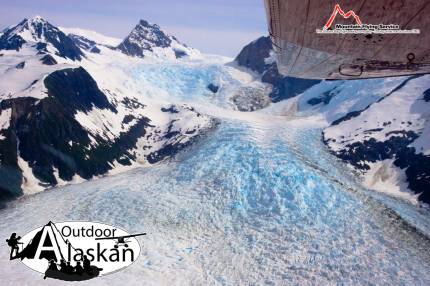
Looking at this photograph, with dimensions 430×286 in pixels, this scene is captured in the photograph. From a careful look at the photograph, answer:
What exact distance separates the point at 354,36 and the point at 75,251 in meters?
27.2

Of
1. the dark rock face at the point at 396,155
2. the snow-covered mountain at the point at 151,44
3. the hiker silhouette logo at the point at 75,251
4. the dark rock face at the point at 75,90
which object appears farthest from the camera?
the snow-covered mountain at the point at 151,44

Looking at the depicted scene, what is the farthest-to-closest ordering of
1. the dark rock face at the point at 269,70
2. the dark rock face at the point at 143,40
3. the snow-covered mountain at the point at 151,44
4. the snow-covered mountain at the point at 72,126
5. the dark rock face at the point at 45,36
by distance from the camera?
1. the snow-covered mountain at the point at 151,44
2. the dark rock face at the point at 143,40
3. the dark rock face at the point at 45,36
4. the dark rock face at the point at 269,70
5. the snow-covered mountain at the point at 72,126

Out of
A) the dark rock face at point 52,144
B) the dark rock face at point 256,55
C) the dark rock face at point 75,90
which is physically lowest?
the dark rock face at point 52,144

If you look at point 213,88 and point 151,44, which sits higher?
point 151,44

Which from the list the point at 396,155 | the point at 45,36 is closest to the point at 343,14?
the point at 396,155

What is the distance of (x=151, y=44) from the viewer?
161 m

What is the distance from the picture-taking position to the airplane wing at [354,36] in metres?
6.49

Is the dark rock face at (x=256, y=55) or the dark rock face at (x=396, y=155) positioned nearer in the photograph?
the dark rock face at (x=396, y=155)

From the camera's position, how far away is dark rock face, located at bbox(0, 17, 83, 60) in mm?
118750

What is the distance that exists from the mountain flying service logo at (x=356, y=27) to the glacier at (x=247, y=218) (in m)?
27.5

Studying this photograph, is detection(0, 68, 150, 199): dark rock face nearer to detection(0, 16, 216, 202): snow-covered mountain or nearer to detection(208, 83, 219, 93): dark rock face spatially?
detection(0, 16, 216, 202): snow-covered mountain

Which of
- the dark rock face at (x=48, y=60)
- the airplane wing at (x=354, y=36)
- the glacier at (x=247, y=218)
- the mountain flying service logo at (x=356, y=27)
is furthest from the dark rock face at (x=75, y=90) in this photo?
the mountain flying service logo at (x=356, y=27)

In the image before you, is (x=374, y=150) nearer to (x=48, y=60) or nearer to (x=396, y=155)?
(x=396, y=155)

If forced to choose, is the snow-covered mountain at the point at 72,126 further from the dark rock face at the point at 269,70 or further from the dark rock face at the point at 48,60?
the dark rock face at the point at 269,70
